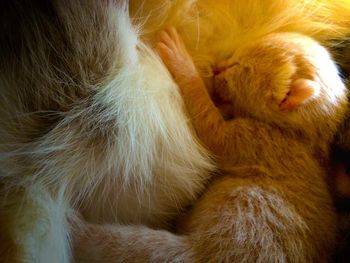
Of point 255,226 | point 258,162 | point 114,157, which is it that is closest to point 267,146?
point 258,162

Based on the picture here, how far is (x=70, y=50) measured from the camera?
568mm

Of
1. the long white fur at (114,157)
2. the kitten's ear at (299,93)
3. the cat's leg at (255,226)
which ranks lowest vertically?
the cat's leg at (255,226)

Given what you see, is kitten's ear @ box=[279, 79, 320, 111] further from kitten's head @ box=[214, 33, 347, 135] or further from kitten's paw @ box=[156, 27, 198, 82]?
kitten's paw @ box=[156, 27, 198, 82]

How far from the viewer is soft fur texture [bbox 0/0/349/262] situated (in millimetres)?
557

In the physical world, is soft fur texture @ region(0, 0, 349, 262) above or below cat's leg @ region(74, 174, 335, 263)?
above

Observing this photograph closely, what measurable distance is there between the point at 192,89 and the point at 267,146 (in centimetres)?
16

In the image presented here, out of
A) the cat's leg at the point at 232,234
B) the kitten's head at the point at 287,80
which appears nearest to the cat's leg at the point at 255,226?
the cat's leg at the point at 232,234

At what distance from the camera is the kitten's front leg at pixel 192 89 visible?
0.72 m

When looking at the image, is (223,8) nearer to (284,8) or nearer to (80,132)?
(284,8)

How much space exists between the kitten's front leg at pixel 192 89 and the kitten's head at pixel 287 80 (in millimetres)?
67

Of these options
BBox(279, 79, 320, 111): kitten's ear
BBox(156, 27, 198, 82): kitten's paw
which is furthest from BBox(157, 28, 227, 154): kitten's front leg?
BBox(279, 79, 320, 111): kitten's ear

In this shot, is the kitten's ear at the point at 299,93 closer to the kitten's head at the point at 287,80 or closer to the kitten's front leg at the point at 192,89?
the kitten's head at the point at 287,80

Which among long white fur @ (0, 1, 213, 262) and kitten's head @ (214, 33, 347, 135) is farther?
kitten's head @ (214, 33, 347, 135)

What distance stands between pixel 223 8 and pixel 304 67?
174mm
